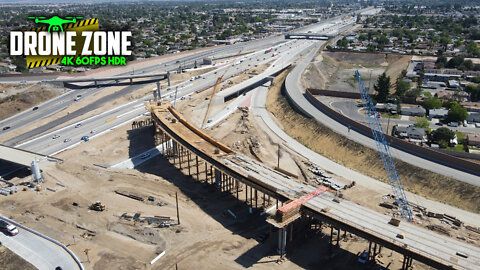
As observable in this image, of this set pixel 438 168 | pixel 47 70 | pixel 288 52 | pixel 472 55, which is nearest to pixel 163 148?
pixel 438 168

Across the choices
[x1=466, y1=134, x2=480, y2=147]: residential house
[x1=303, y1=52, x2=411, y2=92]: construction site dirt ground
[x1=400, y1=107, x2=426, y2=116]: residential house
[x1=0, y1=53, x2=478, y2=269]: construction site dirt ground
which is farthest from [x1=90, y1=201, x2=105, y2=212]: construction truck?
[x1=303, y1=52, x2=411, y2=92]: construction site dirt ground

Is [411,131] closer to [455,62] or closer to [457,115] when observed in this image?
[457,115]

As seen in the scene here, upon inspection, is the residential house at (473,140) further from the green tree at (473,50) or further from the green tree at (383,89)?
the green tree at (473,50)

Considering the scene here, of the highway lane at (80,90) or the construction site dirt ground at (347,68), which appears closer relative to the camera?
the highway lane at (80,90)

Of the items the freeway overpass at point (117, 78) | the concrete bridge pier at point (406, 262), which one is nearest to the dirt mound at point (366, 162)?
the concrete bridge pier at point (406, 262)

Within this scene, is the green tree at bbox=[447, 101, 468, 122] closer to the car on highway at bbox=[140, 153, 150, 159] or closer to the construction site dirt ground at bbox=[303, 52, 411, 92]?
the construction site dirt ground at bbox=[303, 52, 411, 92]

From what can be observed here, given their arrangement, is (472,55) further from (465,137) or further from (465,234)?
(465,234)
